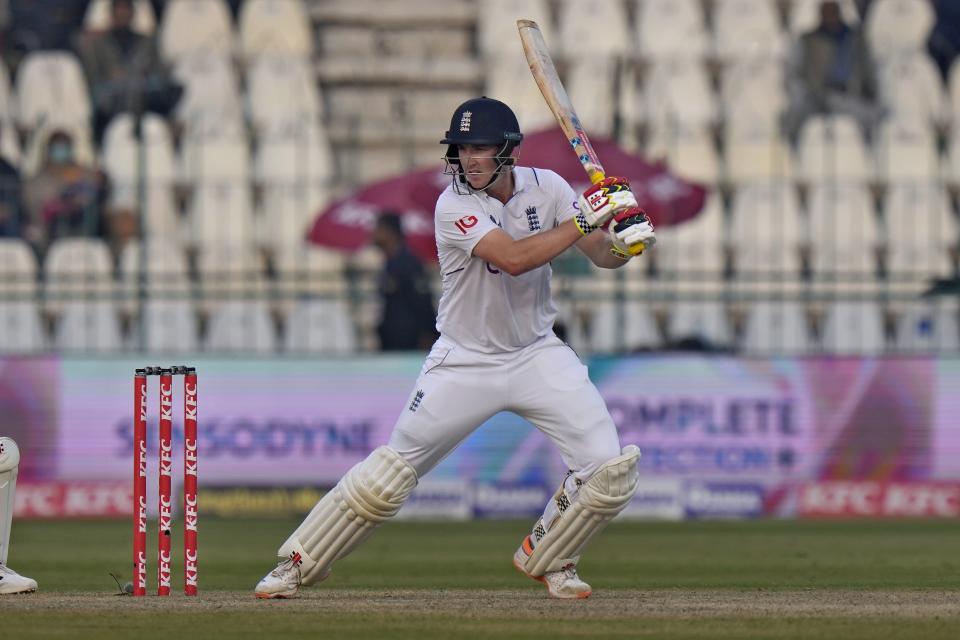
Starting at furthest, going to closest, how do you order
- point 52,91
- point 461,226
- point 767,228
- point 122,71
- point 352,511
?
1. point 52,91
2. point 122,71
3. point 767,228
4. point 352,511
5. point 461,226

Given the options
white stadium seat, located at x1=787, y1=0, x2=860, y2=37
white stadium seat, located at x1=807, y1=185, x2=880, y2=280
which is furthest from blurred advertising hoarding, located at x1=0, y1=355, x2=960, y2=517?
white stadium seat, located at x1=787, y1=0, x2=860, y2=37

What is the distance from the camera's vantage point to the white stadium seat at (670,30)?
63.9ft

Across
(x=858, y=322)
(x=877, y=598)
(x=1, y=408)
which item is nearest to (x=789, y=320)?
(x=858, y=322)

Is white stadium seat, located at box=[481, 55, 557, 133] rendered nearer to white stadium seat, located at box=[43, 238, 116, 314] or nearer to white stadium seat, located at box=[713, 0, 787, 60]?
white stadium seat, located at box=[713, 0, 787, 60]

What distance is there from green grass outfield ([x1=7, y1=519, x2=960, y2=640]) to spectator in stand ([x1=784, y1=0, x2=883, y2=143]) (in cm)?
594

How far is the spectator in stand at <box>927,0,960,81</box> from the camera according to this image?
19.5 metres

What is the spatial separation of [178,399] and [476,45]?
25.8 feet

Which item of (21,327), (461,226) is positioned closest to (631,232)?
(461,226)

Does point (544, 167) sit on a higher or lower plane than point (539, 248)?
higher

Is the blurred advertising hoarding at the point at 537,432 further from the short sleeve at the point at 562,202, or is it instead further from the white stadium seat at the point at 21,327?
the short sleeve at the point at 562,202

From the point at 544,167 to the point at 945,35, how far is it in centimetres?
724

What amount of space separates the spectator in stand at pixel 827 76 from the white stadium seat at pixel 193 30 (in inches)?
226

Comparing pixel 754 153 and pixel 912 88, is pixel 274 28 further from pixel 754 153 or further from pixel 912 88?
pixel 912 88

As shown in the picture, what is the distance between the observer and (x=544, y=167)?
14172 millimetres
